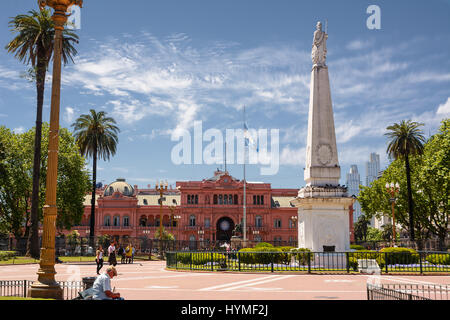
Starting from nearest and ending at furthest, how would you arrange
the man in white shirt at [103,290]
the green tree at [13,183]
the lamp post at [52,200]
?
the man in white shirt at [103,290] < the lamp post at [52,200] < the green tree at [13,183]

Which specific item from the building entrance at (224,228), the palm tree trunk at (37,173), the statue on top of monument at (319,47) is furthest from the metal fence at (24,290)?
the building entrance at (224,228)

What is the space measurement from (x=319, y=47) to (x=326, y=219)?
10115 mm

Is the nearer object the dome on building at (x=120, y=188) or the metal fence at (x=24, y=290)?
the metal fence at (x=24, y=290)

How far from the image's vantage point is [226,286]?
49.6 feet

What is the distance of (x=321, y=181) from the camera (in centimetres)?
2483

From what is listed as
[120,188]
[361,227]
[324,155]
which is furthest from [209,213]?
[324,155]

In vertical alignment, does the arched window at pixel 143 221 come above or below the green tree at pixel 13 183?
below

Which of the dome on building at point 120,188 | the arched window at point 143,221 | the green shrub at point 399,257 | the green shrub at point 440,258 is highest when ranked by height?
the dome on building at point 120,188

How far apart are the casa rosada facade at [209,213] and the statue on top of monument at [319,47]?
51446 mm

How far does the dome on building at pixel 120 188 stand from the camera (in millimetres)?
80750

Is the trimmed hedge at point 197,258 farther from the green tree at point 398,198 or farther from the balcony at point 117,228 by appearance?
the balcony at point 117,228
